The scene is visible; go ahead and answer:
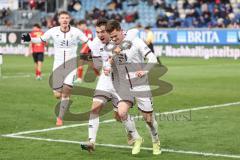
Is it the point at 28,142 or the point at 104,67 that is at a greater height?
the point at 104,67

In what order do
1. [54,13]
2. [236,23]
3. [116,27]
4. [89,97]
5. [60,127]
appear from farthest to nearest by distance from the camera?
[54,13] → [236,23] → [89,97] → [60,127] → [116,27]

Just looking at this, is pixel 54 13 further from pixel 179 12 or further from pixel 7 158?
pixel 7 158

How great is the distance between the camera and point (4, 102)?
16.0m

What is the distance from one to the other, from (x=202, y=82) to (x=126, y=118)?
12441 mm

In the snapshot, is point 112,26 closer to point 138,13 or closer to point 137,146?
point 137,146

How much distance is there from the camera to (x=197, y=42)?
36750 mm

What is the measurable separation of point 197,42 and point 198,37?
0.99ft

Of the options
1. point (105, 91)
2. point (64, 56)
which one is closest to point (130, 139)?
point (105, 91)

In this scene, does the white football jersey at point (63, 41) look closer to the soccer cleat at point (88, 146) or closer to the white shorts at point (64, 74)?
the white shorts at point (64, 74)

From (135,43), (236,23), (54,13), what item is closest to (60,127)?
(135,43)

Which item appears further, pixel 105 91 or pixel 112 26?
pixel 105 91

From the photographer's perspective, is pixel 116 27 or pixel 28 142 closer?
pixel 116 27

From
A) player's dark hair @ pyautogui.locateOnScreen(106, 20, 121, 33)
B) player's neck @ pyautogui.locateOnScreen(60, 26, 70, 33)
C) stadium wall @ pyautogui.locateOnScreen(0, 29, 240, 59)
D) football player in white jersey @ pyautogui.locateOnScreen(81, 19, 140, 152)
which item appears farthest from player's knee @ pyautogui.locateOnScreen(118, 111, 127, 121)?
stadium wall @ pyautogui.locateOnScreen(0, 29, 240, 59)

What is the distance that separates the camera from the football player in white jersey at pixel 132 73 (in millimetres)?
8984
